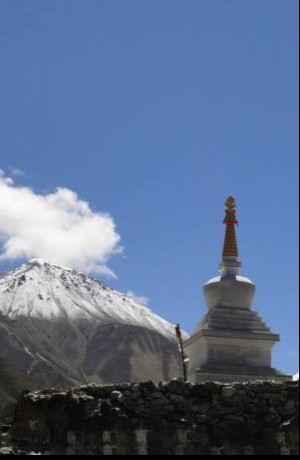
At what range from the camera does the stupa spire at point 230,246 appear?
123ft

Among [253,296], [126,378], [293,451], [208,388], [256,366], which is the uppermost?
[126,378]

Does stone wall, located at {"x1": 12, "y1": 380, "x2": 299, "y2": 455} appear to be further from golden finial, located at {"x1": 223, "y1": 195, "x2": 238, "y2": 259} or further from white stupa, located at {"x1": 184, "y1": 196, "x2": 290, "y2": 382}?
golden finial, located at {"x1": 223, "y1": 195, "x2": 238, "y2": 259}

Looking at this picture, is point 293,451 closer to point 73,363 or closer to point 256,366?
point 256,366

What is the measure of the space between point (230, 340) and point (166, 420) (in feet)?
42.0

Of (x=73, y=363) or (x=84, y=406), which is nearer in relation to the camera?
(x=84, y=406)

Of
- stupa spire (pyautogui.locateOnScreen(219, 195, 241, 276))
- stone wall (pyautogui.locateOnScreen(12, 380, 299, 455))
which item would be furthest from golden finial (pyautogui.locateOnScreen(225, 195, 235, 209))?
stone wall (pyautogui.locateOnScreen(12, 380, 299, 455))

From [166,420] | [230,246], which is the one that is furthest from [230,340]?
[166,420]

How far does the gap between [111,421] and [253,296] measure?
54.5 feet

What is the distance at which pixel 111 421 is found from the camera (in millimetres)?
20969

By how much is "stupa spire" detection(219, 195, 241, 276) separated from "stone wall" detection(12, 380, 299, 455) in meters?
16.0

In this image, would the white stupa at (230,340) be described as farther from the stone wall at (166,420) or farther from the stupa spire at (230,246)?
the stone wall at (166,420)

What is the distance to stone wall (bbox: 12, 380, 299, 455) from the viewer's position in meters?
21.0

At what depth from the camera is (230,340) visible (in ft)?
110

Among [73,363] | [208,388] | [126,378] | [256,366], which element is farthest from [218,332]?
[73,363]
